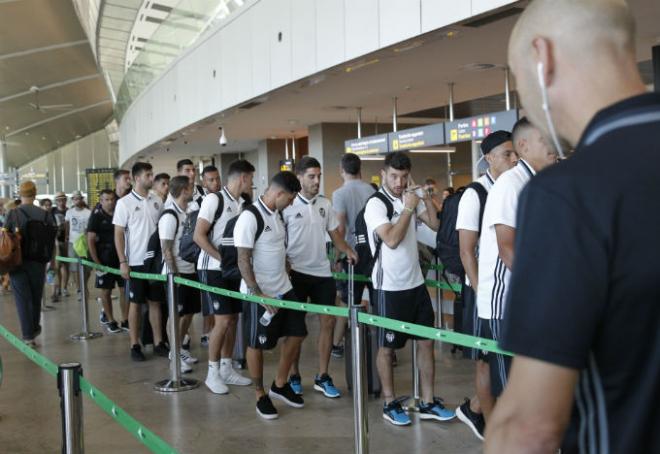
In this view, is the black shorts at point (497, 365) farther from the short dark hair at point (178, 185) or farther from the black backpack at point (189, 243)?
the short dark hair at point (178, 185)

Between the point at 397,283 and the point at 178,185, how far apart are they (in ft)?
9.92

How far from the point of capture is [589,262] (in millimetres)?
967

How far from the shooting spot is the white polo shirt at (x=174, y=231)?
676 cm

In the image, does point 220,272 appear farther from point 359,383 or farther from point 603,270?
point 603,270

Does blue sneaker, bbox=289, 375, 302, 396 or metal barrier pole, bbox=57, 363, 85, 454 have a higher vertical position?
metal barrier pole, bbox=57, 363, 85, 454

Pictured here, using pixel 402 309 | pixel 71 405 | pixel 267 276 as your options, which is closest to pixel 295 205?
pixel 267 276

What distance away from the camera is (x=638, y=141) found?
102 centimetres

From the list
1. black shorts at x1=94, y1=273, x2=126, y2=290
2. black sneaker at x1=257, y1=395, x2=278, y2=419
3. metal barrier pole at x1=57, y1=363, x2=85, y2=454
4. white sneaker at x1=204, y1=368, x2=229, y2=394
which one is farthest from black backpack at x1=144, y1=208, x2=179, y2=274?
metal barrier pole at x1=57, y1=363, x2=85, y2=454

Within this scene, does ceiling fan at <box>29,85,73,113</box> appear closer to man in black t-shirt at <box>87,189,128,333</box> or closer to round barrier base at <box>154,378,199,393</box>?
man in black t-shirt at <box>87,189,128,333</box>

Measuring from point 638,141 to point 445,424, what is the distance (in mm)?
4187

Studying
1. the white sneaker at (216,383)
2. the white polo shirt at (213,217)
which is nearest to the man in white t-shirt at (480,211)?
the white sneaker at (216,383)

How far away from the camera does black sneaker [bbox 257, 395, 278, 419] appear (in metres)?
5.12

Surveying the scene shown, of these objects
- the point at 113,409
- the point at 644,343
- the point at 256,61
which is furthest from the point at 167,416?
the point at 256,61

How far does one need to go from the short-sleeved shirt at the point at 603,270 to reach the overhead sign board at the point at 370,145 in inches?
468
